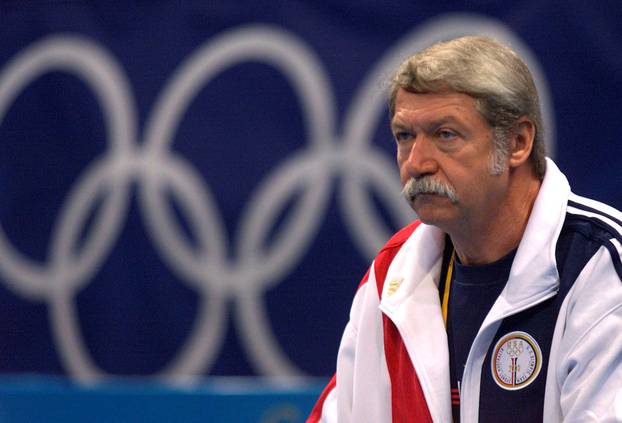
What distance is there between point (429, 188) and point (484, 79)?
25 centimetres

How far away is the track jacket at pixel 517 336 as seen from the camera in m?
1.95

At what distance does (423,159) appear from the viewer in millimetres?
2158

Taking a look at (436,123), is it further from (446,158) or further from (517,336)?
(517,336)

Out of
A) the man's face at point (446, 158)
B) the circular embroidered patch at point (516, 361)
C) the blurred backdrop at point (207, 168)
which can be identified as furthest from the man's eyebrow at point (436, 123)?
the blurred backdrop at point (207, 168)

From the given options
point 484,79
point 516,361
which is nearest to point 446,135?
point 484,79

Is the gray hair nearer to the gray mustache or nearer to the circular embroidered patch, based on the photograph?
the gray mustache

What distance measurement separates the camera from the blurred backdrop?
418 centimetres

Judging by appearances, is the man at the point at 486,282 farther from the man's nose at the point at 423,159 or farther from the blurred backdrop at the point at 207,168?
the blurred backdrop at the point at 207,168

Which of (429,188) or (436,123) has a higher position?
(436,123)

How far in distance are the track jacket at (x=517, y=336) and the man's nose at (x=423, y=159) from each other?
9.4 inches

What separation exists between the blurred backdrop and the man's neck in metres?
1.78

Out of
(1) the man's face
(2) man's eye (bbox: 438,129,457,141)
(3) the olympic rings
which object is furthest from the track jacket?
(3) the olympic rings

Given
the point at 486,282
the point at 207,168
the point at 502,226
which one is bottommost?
the point at 486,282

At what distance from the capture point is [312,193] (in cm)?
448
